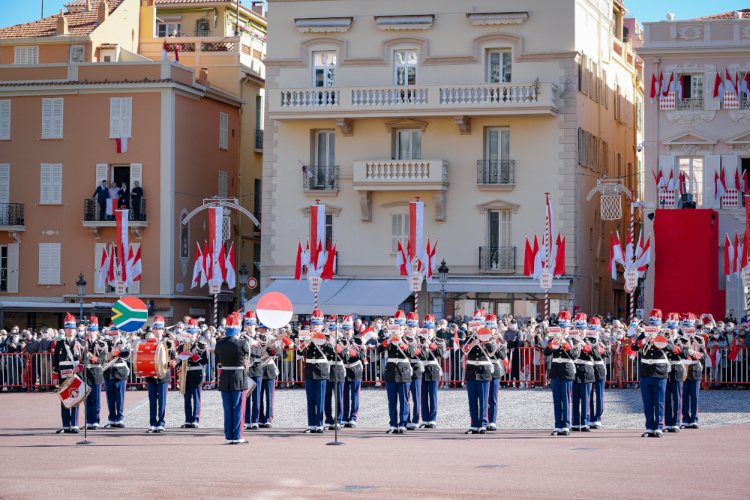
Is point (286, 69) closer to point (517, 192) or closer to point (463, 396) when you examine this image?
point (517, 192)

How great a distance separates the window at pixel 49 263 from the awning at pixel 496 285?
14219 mm

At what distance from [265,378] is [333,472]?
8.66m

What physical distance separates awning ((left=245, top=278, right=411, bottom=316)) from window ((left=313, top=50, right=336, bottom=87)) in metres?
6.88

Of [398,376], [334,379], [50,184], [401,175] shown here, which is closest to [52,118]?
[50,184]

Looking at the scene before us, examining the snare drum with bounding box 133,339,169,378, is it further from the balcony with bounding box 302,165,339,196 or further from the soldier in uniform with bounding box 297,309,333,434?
the balcony with bounding box 302,165,339,196

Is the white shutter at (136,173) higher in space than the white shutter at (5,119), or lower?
lower

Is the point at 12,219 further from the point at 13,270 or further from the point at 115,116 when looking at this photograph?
the point at 115,116

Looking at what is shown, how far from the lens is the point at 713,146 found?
50062 millimetres

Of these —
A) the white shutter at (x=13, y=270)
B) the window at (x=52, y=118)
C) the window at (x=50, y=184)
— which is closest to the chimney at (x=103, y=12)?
the window at (x=52, y=118)

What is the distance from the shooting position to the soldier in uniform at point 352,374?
95.3 feet

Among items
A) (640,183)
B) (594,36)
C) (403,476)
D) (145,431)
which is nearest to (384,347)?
(145,431)

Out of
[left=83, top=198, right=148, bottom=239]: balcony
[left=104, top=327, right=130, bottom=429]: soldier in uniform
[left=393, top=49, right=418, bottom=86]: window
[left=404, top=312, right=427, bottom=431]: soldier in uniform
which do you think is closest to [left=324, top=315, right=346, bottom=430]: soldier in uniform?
[left=404, top=312, right=427, bottom=431]: soldier in uniform

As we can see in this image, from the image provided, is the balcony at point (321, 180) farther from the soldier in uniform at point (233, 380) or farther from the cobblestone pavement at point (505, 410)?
the soldier in uniform at point (233, 380)

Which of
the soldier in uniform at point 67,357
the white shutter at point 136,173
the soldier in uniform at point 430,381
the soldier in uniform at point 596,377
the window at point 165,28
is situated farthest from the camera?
the window at point 165,28
